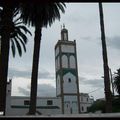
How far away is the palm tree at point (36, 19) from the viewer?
84.9 ft

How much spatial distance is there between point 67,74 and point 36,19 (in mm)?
70244

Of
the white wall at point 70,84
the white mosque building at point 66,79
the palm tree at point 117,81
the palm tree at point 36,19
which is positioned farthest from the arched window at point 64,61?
the palm tree at point 36,19

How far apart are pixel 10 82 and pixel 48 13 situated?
48.7m

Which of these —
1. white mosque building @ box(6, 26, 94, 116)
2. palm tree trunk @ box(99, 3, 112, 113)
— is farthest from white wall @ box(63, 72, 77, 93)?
palm tree trunk @ box(99, 3, 112, 113)

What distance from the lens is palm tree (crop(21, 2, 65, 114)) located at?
→ 84.9ft

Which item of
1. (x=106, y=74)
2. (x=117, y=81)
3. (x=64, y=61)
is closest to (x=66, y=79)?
(x=64, y=61)

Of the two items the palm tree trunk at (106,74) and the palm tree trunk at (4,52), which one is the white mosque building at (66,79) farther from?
the palm tree trunk at (106,74)

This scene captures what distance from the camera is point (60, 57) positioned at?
98688 millimetres

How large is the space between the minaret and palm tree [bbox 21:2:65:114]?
62288 millimetres

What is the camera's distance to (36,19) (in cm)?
2742

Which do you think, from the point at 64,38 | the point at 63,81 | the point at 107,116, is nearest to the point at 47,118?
the point at 107,116

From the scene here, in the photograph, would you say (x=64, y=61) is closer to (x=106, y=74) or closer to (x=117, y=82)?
(x=117, y=82)

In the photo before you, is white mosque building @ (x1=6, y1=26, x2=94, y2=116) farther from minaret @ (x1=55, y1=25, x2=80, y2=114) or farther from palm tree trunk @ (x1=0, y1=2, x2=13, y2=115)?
palm tree trunk @ (x1=0, y1=2, x2=13, y2=115)

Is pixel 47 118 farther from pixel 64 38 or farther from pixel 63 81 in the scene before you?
pixel 64 38
